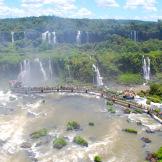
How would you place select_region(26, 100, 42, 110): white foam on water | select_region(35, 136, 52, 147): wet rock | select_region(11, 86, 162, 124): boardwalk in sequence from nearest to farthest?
1. select_region(35, 136, 52, 147): wet rock
2. select_region(26, 100, 42, 110): white foam on water
3. select_region(11, 86, 162, 124): boardwalk

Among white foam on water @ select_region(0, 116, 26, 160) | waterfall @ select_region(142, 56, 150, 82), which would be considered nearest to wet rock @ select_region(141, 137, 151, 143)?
white foam on water @ select_region(0, 116, 26, 160)

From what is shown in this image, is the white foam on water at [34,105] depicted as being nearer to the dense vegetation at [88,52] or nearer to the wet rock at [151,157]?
the dense vegetation at [88,52]

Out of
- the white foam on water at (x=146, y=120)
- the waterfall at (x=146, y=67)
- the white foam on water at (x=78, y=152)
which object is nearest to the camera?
the white foam on water at (x=78, y=152)

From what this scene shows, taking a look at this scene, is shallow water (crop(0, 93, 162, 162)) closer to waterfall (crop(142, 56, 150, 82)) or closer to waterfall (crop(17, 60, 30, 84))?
waterfall (crop(17, 60, 30, 84))

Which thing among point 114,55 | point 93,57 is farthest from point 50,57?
point 114,55

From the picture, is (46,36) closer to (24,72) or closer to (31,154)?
(24,72)

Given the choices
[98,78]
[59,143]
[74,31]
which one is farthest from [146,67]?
[59,143]

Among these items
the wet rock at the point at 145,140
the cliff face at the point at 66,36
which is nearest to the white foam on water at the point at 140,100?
the wet rock at the point at 145,140

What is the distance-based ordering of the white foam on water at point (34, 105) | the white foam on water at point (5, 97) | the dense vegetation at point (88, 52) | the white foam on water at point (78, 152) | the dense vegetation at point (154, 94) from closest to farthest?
the white foam on water at point (78, 152), the white foam on water at point (34, 105), the dense vegetation at point (154, 94), the white foam on water at point (5, 97), the dense vegetation at point (88, 52)
